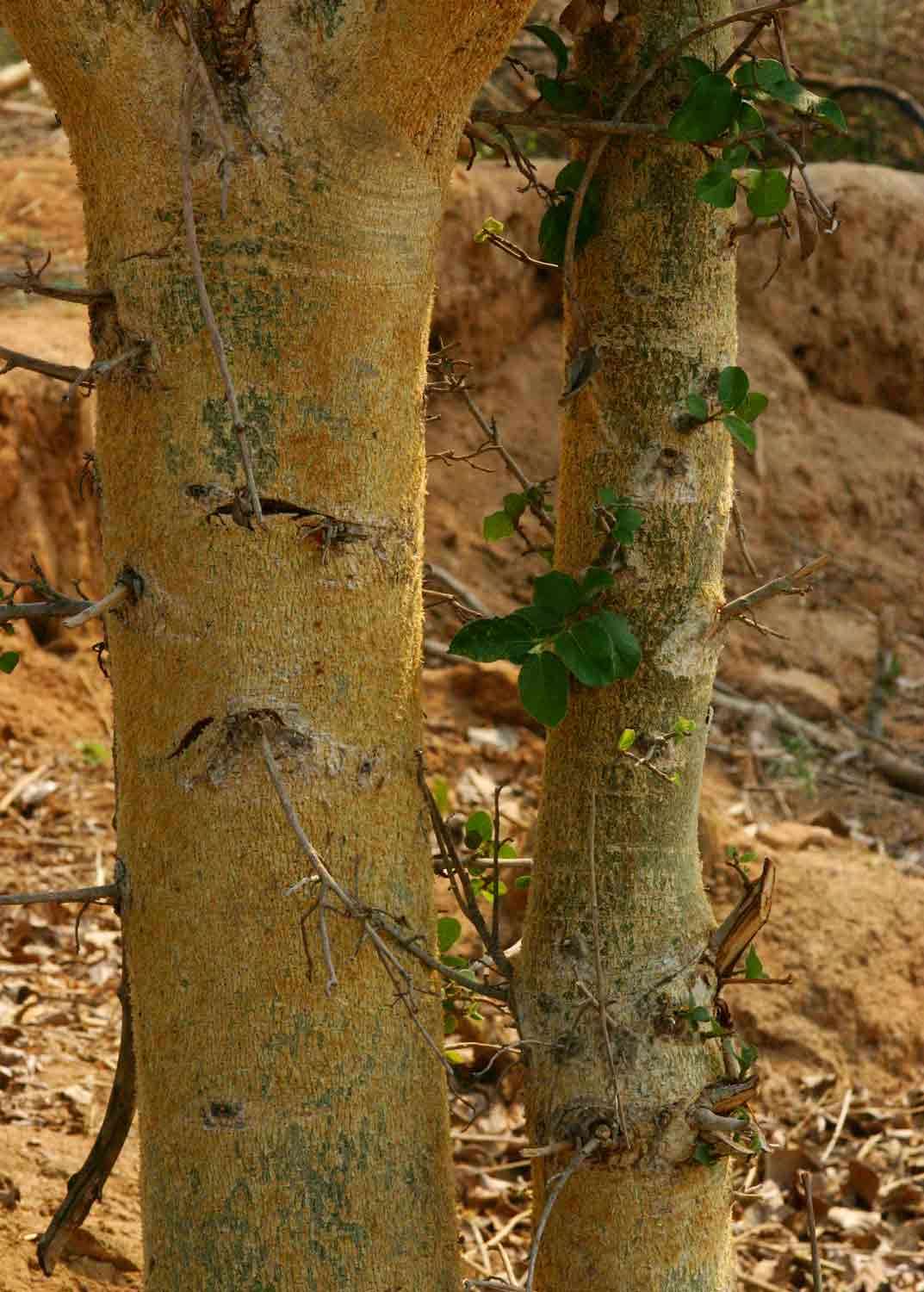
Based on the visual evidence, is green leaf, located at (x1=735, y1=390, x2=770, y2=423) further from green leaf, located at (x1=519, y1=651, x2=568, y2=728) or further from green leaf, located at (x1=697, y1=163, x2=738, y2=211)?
green leaf, located at (x1=519, y1=651, x2=568, y2=728)

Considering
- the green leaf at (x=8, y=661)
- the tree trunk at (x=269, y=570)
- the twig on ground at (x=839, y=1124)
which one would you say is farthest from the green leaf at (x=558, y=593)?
the twig on ground at (x=839, y=1124)

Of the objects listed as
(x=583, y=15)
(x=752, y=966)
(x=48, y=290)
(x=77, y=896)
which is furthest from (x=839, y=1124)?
(x=48, y=290)

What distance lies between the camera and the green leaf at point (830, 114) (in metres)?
1.50

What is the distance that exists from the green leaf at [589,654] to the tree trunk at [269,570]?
188 millimetres

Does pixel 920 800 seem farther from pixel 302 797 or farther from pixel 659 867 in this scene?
pixel 302 797

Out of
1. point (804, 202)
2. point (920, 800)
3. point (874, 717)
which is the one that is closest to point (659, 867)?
point (804, 202)

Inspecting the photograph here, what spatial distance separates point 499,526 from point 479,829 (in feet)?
1.36

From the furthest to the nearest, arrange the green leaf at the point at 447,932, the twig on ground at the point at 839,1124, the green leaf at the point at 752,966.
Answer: the twig on ground at the point at 839,1124 < the green leaf at the point at 447,932 < the green leaf at the point at 752,966

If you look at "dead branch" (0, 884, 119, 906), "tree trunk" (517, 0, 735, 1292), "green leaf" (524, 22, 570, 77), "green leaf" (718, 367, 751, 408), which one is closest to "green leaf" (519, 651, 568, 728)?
"tree trunk" (517, 0, 735, 1292)

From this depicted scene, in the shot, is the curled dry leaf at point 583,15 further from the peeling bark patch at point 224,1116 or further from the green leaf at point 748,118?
the peeling bark patch at point 224,1116

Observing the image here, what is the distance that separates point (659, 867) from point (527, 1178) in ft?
5.58

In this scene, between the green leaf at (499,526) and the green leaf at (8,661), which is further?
the green leaf at (499,526)

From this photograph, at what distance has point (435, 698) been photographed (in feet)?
16.1

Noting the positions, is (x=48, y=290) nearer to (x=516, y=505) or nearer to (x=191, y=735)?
(x=191, y=735)
